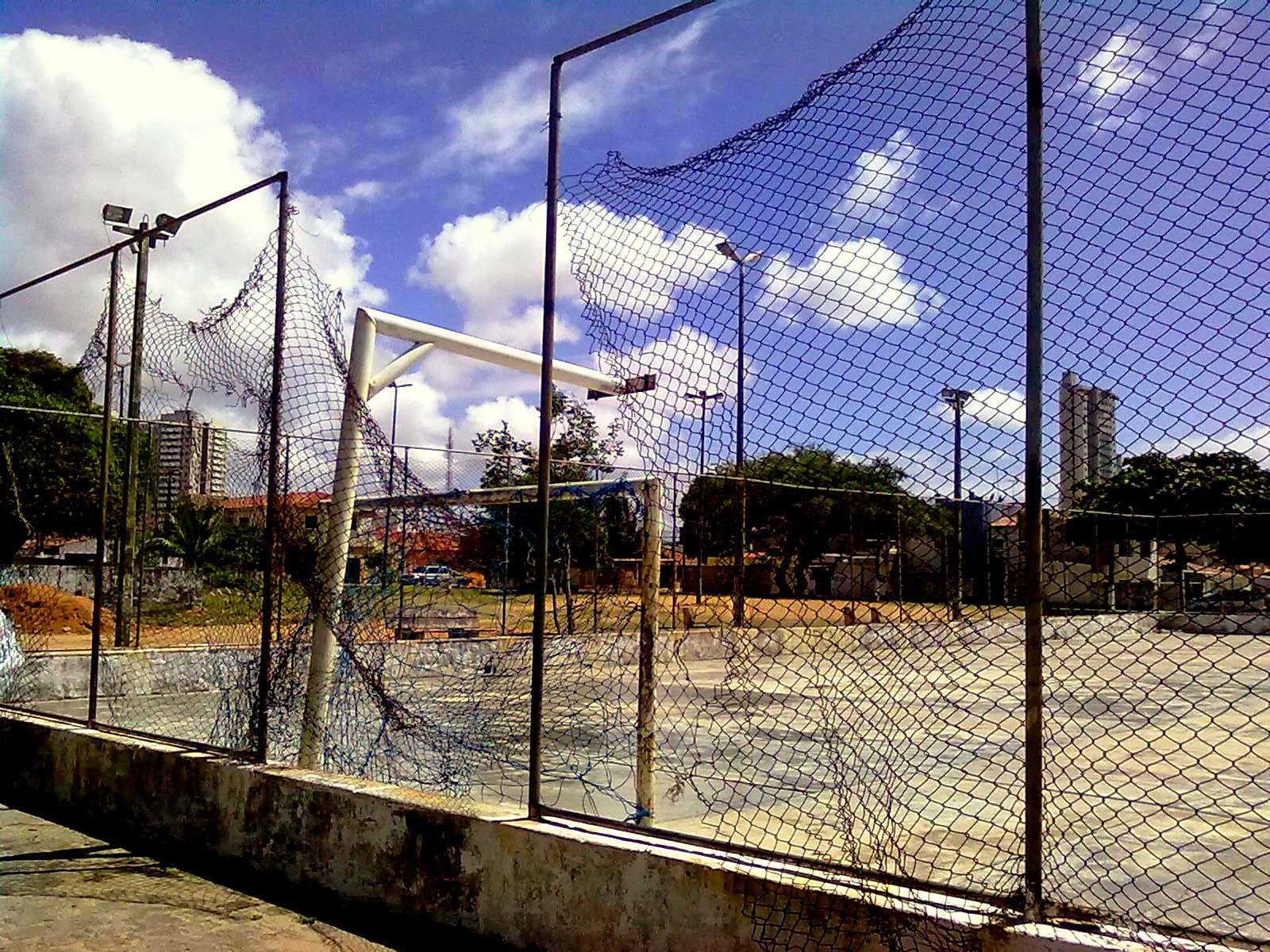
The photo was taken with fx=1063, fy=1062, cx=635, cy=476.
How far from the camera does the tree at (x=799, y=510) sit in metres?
3.96

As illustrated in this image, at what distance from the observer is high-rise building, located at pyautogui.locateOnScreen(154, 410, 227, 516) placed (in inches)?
339

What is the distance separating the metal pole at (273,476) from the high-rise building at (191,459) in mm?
3263

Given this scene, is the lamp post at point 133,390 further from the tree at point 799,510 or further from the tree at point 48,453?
the tree at point 799,510

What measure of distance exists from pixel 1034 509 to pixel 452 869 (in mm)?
2531

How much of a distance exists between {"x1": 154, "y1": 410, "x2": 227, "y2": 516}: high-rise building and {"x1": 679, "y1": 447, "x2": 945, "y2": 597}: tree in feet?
14.0

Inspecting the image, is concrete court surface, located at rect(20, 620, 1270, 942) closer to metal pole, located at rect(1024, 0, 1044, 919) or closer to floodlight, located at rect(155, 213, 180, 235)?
metal pole, located at rect(1024, 0, 1044, 919)

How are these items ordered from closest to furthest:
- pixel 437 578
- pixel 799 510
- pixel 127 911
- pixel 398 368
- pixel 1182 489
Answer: pixel 1182 489
pixel 127 911
pixel 398 368
pixel 799 510
pixel 437 578

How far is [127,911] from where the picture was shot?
14.2ft

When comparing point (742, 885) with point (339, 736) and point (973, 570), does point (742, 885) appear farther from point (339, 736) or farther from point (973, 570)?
point (973, 570)

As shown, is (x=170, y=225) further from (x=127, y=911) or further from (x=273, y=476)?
(x=127, y=911)

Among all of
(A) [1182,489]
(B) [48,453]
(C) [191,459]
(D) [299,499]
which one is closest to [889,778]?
(A) [1182,489]

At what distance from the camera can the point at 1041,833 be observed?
274 centimetres

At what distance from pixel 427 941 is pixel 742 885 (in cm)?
148

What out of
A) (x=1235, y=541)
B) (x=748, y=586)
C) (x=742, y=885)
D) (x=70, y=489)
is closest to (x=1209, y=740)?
(x=1235, y=541)
